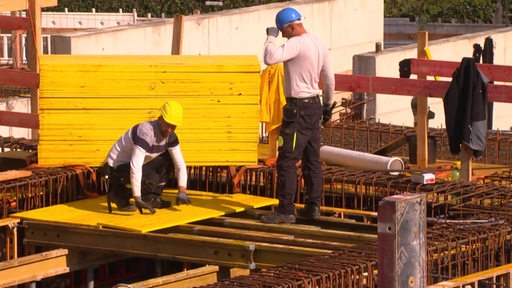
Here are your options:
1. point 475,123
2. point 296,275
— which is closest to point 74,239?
point 296,275

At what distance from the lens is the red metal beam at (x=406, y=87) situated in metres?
15.5

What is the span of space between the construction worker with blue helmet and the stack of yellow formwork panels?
5.02ft

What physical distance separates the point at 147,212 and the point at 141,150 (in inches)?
29.3

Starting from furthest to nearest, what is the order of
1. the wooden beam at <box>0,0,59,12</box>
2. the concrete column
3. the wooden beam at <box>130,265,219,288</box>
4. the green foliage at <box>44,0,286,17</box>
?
the green foliage at <box>44,0,286,17</box>
the wooden beam at <box>0,0,59,12</box>
the wooden beam at <box>130,265,219,288</box>
the concrete column

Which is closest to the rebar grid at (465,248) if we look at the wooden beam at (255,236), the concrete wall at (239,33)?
the wooden beam at (255,236)

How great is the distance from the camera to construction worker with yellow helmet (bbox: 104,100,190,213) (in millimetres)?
13188

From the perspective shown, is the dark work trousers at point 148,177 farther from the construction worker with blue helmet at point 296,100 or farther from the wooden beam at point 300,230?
the construction worker with blue helmet at point 296,100

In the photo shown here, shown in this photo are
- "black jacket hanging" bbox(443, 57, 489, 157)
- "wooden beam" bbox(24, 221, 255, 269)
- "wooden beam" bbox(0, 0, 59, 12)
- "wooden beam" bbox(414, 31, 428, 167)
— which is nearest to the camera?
"wooden beam" bbox(24, 221, 255, 269)

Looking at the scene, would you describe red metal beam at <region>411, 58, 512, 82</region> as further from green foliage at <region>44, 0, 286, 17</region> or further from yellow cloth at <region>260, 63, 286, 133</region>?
green foliage at <region>44, 0, 286, 17</region>

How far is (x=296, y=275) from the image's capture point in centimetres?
1055

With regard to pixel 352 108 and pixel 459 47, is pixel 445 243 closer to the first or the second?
pixel 352 108

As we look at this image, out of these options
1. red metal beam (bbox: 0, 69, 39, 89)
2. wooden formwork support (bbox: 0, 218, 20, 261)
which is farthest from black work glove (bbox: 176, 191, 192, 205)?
red metal beam (bbox: 0, 69, 39, 89)

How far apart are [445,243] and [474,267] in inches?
26.1

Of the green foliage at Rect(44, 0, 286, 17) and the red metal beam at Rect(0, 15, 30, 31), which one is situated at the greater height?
the green foliage at Rect(44, 0, 286, 17)
